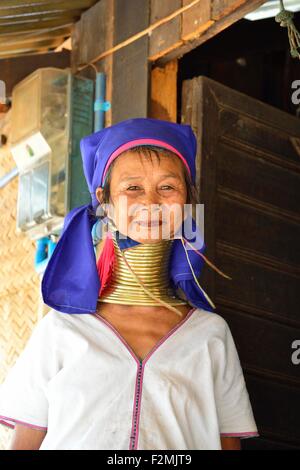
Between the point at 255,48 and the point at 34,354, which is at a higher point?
the point at 255,48

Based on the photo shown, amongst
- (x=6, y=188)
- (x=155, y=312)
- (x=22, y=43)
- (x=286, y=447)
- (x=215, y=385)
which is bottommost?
(x=286, y=447)

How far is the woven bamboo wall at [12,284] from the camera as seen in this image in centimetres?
465

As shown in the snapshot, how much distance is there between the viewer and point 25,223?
4.51 meters

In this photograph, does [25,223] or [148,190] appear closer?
[148,190]

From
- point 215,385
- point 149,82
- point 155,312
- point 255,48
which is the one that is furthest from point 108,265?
point 255,48

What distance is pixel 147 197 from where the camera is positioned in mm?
2795

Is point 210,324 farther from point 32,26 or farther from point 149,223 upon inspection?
point 32,26

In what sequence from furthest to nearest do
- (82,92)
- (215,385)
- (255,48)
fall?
(255,48), (82,92), (215,385)

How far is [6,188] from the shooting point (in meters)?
5.16

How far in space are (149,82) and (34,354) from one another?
71.1 inches

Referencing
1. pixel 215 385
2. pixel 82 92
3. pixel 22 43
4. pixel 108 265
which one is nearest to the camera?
pixel 215 385

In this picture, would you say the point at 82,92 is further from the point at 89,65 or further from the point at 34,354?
the point at 34,354

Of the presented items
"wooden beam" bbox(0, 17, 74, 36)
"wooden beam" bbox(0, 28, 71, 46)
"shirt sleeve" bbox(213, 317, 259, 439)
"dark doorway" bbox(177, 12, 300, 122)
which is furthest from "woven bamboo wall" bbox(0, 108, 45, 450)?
"shirt sleeve" bbox(213, 317, 259, 439)

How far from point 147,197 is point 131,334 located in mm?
430
